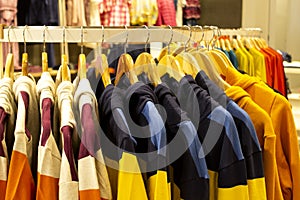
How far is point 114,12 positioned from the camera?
3.00 metres

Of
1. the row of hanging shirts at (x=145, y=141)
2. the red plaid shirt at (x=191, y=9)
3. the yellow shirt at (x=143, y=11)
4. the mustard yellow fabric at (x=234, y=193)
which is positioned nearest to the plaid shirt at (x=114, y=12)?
the yellow shirt at (x=143, y=11)

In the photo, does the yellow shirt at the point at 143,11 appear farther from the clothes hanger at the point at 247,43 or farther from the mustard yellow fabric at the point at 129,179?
the mustard yellow fabric at the point at 129,179

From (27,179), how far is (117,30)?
19.5 inches

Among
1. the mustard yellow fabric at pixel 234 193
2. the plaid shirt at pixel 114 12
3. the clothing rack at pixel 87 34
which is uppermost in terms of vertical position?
the plaid shirt at pixel 114 12

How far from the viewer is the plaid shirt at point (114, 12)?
2.99 m

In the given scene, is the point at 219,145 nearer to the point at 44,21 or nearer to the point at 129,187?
the point at 129,187

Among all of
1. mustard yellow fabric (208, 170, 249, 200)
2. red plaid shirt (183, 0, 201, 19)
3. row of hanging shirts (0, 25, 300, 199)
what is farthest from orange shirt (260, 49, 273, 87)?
red plaid shirt (183, 0, 201, 19)

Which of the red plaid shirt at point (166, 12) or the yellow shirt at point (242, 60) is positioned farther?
the red plaid shirt at point (166, 12)

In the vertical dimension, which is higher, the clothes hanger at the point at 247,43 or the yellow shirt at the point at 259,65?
the clothes hanger at the point at 247,43

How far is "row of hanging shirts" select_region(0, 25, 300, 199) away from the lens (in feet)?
2.58

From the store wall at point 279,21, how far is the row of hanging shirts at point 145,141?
1759 mm

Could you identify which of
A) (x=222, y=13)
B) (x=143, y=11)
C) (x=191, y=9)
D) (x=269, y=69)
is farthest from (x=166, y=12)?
(x=269, y=69)

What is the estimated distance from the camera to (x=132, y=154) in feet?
2.54

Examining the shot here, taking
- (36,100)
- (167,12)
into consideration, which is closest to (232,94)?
(36,100)
